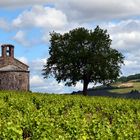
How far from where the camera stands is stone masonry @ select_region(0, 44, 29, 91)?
77625 mm

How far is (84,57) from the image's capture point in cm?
7775

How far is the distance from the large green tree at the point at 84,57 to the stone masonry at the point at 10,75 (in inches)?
205

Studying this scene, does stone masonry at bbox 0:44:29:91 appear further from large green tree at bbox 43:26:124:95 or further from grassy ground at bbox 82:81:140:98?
grassy ground at bbox 82:81:140:98

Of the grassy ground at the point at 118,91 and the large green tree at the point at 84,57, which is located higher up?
the large green tree at the point at 84,57

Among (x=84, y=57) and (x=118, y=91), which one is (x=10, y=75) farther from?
(x=118, y=91)

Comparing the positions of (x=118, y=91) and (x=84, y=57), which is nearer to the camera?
(x=84, y=57)

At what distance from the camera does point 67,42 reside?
262 feet

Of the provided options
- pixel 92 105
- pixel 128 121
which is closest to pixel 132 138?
pixel 128 121

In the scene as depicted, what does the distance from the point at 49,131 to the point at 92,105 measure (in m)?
21.8

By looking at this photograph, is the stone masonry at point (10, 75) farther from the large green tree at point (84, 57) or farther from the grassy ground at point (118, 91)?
the grassy ground at point (118, 91)

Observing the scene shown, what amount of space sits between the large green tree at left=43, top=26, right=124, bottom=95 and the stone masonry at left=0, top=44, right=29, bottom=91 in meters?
5.20

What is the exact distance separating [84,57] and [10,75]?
460 inches

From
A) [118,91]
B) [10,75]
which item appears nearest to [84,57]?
[10,75]

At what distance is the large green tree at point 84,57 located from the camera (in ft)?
253
